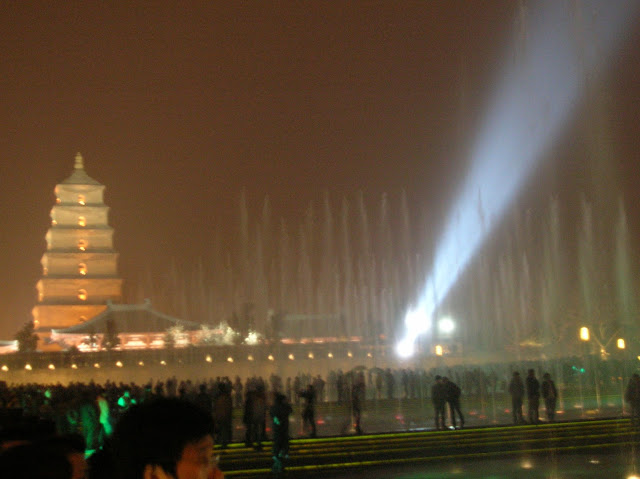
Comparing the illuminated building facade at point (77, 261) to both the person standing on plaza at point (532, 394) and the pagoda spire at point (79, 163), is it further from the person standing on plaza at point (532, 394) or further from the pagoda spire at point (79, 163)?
the person standing on plaza at point (532, 394)

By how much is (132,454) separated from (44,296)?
66.0 m

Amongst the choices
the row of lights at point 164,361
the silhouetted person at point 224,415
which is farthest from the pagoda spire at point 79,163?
the silhouetted person at point 224,415

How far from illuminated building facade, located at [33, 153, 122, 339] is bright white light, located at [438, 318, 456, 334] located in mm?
24340

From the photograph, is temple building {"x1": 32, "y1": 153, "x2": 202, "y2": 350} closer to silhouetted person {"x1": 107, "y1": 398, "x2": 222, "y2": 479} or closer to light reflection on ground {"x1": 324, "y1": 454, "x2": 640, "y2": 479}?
light reflection on ground {"x1": 324, "y1": 454, "x2": 640, "y2": 479}

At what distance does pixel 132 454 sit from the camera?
8.27ft

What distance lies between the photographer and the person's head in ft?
8.18

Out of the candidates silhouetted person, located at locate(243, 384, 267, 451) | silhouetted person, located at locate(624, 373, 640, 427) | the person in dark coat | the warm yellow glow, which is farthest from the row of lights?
the person in dark coat

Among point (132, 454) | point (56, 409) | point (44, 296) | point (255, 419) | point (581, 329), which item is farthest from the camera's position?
point (44, 296)

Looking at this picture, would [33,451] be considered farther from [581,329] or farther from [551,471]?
[581,329]

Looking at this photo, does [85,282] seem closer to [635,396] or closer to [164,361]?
[164,361]

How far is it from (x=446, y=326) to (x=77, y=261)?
2891cm

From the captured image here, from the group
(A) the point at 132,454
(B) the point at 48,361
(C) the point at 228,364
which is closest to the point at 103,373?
(B) the point at 48,361

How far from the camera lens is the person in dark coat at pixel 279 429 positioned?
12930 mm

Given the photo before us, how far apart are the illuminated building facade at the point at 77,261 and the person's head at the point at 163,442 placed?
6287 cm
